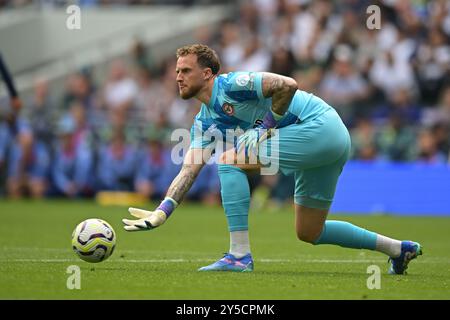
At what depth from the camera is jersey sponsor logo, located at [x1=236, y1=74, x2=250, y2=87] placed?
28.7ft

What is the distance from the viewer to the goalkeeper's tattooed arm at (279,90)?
8586 mm

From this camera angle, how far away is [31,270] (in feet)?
28.9

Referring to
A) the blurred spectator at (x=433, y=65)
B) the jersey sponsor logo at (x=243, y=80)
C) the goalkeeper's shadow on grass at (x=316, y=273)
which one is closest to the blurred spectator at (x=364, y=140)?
the blurred spectator at (x=433, y=65)

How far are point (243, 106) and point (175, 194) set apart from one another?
103 cm

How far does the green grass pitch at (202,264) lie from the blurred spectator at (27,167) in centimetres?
553

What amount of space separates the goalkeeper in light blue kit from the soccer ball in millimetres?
587

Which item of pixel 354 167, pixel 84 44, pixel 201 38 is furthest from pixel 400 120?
pixel 84 44

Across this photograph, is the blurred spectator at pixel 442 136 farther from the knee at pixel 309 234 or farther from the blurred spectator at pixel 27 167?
the knee at pixel 309 234

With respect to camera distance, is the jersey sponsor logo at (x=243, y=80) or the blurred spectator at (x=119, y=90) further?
the blurred spectator at (x=119, y=90)

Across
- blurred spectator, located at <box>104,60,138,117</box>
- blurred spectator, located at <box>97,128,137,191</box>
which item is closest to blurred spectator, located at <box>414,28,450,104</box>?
blurred spectator, located at <box>97,128,137,191</box>

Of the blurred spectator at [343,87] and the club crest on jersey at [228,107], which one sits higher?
the blurred spectator at [343,87]

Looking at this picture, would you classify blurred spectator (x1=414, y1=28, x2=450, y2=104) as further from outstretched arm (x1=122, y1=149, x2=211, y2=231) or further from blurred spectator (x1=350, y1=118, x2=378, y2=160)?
outstretched arm (x1=122, y1=149, x2=211, y2=231)

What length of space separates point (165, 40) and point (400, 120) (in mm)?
8439

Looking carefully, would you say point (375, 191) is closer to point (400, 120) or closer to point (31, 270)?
point (400, 120)
